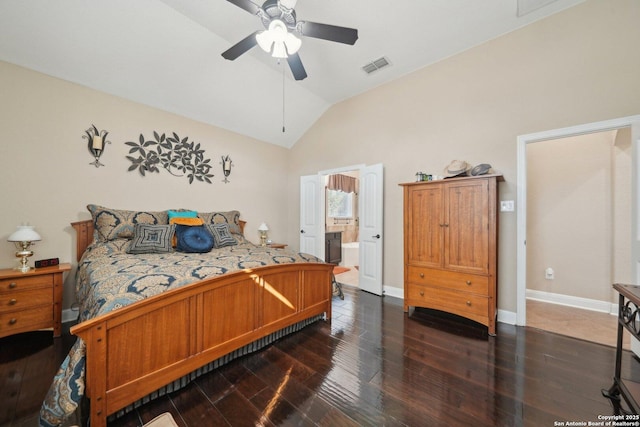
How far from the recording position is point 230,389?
5.52 ft

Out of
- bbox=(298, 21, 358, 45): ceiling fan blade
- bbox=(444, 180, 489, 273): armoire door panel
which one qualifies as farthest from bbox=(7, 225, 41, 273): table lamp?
bbox=(444, 180, 489, 273): armoire door panel

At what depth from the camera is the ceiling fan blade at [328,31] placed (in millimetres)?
1975

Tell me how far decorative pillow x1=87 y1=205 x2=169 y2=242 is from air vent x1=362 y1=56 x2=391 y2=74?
12.2 feet

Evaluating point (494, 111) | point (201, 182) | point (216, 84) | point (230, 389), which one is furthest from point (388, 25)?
point (230, 389)

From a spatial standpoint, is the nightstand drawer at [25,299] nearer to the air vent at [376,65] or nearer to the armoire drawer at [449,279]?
the armoire drawer at [449,279]

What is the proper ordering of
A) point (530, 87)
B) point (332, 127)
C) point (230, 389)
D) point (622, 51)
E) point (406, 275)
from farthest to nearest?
point (332, 127)
point (406, 275)
point (530, 87)
point (622, 51)
point (230, 389)

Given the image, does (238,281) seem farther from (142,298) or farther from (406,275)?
(406,275)

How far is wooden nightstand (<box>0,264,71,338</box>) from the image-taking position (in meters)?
2.13

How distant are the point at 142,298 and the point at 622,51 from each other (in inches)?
177

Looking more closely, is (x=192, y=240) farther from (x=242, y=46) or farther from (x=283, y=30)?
(x=283, y=30)

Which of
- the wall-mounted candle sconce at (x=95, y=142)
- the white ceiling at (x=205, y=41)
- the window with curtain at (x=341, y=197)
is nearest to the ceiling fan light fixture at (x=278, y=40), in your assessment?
the white ceiling at (x=205, y=41)

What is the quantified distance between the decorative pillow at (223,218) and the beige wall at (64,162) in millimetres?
357

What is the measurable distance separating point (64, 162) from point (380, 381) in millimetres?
3987

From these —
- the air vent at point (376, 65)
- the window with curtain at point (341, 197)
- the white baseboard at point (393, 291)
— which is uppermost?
the air vent at point (376, 65)
